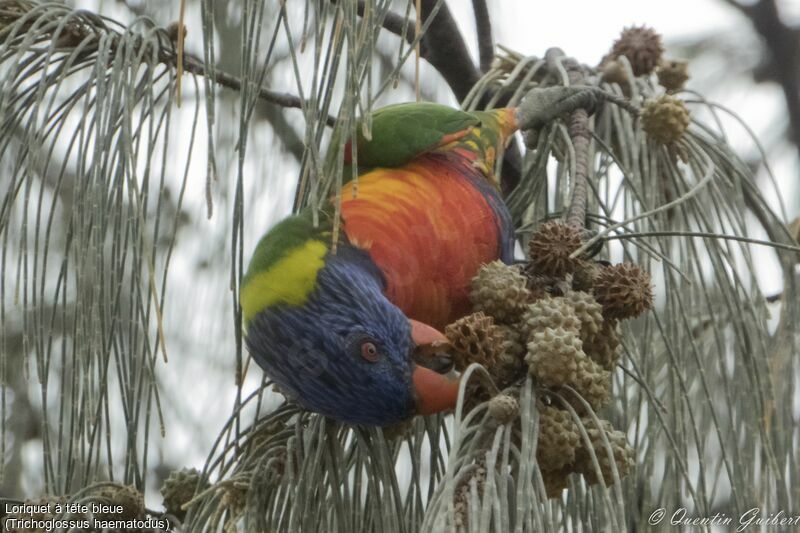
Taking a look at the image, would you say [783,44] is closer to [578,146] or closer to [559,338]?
[578,146]

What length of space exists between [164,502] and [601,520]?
22.4 inches

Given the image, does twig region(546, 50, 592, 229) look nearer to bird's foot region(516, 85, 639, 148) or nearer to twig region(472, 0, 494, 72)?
bird's foot region(516, 85, 639, 148)

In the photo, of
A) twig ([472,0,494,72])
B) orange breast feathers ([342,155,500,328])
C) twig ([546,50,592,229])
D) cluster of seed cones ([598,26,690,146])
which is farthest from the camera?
twig ([472,0,494,72])

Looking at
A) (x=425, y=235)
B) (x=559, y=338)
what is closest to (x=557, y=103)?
(x=425, y=235)

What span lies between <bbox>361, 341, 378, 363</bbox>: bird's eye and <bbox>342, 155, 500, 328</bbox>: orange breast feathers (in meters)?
0.17

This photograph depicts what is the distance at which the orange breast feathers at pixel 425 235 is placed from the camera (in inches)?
55.4

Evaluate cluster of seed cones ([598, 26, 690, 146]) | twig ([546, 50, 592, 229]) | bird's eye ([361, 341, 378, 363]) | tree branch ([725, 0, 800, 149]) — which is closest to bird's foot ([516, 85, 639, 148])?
twig ([546, 50, 592, 229])

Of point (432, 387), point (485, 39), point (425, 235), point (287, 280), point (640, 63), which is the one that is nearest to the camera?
point (432, 387)

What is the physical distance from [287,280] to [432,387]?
267 millimetres

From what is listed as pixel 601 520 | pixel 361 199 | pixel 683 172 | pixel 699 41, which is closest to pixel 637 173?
pixel 683 172

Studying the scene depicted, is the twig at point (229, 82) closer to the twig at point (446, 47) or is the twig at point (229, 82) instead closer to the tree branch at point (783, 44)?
the twig at point (446, 47)

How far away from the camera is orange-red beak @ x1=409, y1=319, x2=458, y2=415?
3.88 feet

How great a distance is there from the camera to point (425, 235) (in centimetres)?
147

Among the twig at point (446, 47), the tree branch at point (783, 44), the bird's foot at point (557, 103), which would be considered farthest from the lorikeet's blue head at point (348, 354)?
the tree branch at point (783, 44)
